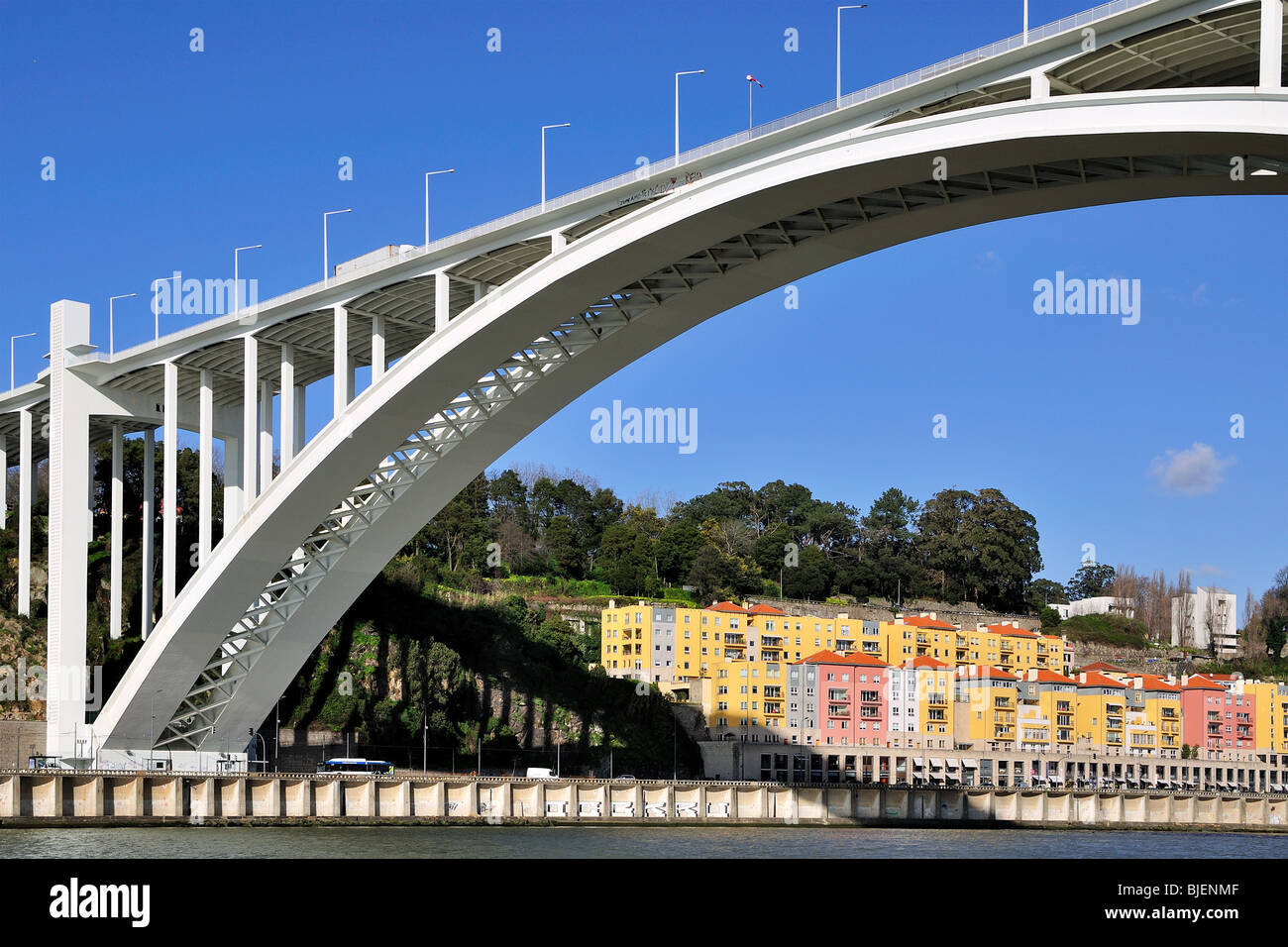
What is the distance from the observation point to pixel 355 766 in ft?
150

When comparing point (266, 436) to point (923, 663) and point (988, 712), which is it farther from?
point (923, 663)

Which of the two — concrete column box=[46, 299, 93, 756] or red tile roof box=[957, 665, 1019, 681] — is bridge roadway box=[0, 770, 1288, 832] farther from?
red tile roof box=[957, 665, 1019, 681]

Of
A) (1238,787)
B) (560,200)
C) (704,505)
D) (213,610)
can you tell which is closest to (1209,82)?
(560,200)

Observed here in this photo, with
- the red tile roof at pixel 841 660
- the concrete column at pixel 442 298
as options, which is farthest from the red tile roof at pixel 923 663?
the concrete column at pixel 442 298

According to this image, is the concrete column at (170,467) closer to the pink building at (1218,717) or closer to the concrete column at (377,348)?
the concrete column at (377,348)

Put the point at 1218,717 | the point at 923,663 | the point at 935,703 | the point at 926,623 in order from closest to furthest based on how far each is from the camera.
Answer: the point at 935,703
the point at 923,663
the point at 1218,717
the point at 926,623

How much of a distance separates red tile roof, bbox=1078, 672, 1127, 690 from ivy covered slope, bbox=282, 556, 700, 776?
88.7 ft

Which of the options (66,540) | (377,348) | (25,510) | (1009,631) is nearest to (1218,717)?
(1009,631)

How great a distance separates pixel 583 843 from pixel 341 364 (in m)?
12.0

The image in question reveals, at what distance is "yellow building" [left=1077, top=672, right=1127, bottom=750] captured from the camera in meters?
76.1

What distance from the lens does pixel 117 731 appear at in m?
34.7

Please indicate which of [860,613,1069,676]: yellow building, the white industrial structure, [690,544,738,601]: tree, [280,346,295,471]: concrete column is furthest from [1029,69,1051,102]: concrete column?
[690,544,738,601]: tree

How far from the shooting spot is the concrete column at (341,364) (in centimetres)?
3006

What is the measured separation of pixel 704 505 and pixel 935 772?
3231 centimetres
